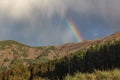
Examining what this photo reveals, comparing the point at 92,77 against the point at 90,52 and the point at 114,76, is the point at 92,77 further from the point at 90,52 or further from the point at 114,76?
the point at 90,52

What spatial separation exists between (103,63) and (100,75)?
144 m

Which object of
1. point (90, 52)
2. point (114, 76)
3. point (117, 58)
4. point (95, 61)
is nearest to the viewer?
point (114, 76)

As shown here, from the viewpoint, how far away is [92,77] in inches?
679

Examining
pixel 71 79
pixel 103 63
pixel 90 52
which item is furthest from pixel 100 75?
pixel 90 52

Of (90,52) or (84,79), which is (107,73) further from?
(90,52)

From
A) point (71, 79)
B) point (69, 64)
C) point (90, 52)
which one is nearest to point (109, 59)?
point (90, 52)

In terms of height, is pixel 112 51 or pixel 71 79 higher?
pixel 112 51

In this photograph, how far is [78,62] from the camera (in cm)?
19075

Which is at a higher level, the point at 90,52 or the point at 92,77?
the point at 90,52

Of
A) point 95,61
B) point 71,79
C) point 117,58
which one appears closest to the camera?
point 71,79

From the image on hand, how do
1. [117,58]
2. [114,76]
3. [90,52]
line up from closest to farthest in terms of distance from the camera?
[114,76] < [117,58] < [90,52]

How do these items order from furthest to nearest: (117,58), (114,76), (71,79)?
(117,58)
(71,79)
(114,76)

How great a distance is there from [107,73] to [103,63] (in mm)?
144169

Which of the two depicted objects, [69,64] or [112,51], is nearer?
[112,51]
